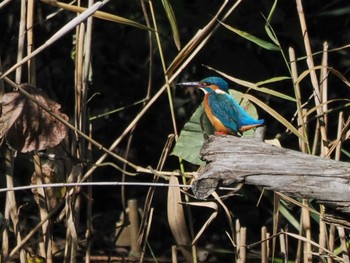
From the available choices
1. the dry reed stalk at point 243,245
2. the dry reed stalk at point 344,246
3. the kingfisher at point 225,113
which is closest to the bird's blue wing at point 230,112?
the kingfisher at point 225,113

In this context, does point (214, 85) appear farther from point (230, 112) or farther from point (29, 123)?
point (29, 123)

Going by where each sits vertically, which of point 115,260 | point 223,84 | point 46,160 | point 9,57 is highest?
point 9,57

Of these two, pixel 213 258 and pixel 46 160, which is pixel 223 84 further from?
pixel 213 258

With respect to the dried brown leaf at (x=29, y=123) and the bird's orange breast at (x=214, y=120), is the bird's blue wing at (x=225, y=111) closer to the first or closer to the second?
the bird's orange breast at (x=214, y=120)

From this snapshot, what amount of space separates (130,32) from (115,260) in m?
1.31

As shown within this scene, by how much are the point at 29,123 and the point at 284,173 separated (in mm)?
832

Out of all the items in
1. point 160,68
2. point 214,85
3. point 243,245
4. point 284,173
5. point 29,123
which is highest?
point 160,68

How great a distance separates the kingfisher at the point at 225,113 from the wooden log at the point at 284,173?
0.34 m

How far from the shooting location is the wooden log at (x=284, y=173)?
2305 millimetres

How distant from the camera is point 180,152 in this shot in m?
2.82

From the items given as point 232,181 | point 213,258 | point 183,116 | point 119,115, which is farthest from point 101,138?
point 232,181

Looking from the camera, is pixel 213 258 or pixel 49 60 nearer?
pixel 213 258

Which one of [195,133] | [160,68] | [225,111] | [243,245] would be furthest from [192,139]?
[160,68]

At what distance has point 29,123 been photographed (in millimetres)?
2680
